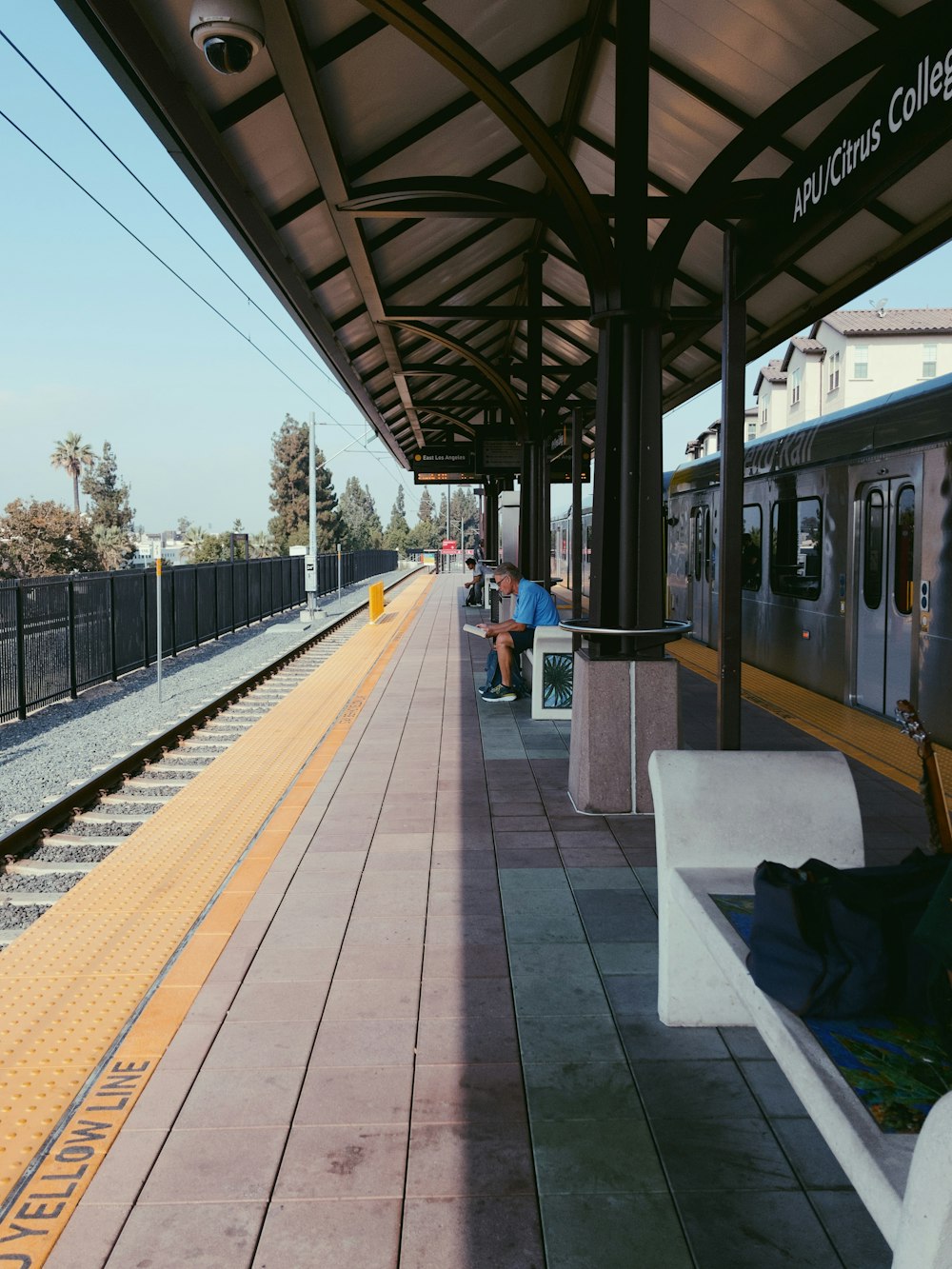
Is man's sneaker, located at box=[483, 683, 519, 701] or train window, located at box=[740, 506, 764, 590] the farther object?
train window, located at box=[740, 506, 764, 590]

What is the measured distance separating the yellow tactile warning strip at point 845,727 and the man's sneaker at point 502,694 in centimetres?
231

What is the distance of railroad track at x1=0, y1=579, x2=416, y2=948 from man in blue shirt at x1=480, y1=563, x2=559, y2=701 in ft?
8.97

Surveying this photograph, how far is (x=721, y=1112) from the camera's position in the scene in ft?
9.87

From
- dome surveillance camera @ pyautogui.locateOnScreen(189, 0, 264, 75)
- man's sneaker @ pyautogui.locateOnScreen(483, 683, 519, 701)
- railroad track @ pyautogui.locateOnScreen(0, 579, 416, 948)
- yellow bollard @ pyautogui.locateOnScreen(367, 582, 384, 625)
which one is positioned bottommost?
railroad track @ pyautogui.locateOnScreen(0, 579, 416, 948)

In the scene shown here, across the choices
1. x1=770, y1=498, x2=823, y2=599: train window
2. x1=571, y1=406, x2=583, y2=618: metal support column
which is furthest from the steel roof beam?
x1=571, y1=406, x2=583, y2=618: metal support column

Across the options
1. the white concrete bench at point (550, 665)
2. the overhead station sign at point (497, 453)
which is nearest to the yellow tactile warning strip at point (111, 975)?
the white concrete bench at point (550, 665)

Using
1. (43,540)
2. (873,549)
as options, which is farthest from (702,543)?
(43,540)

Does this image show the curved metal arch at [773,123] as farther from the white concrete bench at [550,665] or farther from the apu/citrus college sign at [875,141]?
the white concrete bench at [550,665]

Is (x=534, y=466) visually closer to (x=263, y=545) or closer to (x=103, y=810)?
(x=103, y=810)

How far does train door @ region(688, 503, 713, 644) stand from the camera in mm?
15711

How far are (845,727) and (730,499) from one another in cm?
427

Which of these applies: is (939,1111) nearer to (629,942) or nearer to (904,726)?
(904,726)

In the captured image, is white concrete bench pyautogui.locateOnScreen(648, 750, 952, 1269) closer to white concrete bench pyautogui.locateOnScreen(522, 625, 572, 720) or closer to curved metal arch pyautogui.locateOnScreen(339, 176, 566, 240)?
curved metal arch pyautogui.locateOnScreen(339, 176, 566, 240)

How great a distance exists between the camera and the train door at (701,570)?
15.7 m
